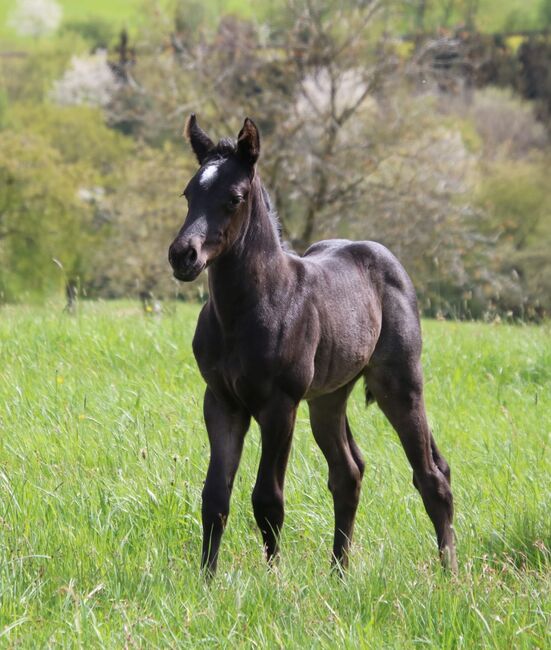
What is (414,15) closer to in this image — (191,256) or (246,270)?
(246,270)

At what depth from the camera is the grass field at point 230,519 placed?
3678 mm

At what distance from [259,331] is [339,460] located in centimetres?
115

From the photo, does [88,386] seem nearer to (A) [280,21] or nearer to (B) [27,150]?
(A) [280,21]

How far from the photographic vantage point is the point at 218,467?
447 centimetres

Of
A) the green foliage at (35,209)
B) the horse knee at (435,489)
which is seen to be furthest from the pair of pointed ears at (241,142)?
the green foliage at (35,209)

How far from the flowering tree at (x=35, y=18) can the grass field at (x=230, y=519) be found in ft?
263

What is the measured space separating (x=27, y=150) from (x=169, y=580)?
34.9 metres

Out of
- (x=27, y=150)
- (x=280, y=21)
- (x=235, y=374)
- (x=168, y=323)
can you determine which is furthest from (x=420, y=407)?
(x=27, y=150)

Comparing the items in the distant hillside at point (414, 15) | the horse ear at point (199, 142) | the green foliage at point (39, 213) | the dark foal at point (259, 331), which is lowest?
the green foliage at point (39, 213)

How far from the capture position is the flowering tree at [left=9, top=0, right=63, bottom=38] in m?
85.1

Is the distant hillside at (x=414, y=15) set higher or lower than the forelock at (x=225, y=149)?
lower

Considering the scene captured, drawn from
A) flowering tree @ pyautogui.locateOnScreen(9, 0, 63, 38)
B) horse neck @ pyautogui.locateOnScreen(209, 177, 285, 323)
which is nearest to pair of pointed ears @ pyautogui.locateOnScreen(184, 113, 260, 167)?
horse neck @ pyautogui.locateOnScreen(209, 177, 285, 323)

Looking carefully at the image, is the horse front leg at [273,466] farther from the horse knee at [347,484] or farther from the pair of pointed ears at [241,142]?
the pair of pointed ears at [241,142]

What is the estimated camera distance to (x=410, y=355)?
541cm
